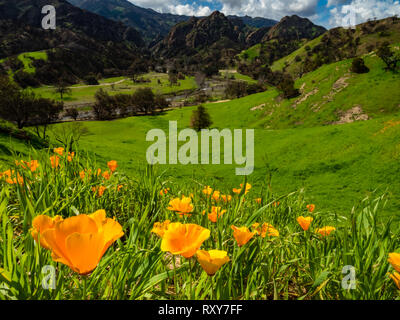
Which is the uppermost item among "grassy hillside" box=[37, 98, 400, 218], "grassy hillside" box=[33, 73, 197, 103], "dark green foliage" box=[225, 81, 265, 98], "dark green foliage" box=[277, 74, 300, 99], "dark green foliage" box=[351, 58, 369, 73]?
"grassy hillside" box=[33, 73, 197, 103]

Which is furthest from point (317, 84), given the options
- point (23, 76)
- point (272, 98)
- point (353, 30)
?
point (23, 76)

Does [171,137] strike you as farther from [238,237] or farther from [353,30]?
[353,30]

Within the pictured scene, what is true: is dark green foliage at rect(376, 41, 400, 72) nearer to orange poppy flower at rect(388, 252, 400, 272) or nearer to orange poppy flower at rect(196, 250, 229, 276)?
orange poppy flower at rect(388, 252, 400, 272)

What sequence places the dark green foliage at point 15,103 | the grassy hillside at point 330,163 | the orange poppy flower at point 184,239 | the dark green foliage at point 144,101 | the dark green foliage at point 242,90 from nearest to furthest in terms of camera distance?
the orange poppy flower at point 184,239, the grassy hillside at point 330,163, the dark green foliage at point 15,103, the dark green foliage at point 144,101, the dark green foliage at point 242,90

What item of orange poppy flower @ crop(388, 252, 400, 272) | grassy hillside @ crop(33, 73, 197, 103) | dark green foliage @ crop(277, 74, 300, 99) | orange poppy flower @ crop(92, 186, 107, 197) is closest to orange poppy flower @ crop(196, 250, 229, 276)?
orange poppy flower @ crop(388, 252, 400, 272)

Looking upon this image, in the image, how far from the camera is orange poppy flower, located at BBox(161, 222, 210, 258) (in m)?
1.09

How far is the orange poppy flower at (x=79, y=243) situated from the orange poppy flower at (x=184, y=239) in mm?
245

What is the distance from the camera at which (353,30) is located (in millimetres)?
147625

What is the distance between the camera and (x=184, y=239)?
1.19 m

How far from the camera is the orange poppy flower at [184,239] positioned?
109cm

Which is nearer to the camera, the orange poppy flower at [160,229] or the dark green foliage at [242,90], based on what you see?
the orange poppy flower at [160,229]

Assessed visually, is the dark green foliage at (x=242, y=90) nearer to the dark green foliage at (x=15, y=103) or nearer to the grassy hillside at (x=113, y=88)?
the grassy hillside at (x=113, y=88)

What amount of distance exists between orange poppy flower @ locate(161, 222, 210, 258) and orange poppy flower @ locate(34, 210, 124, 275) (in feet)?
0.80

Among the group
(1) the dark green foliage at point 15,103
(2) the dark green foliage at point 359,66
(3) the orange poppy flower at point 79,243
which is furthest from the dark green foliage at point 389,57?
(1) the dark green foliage at point 15,103
